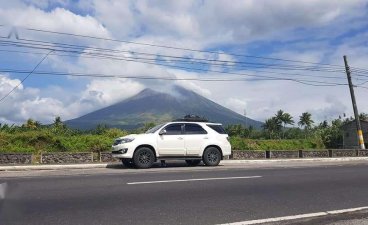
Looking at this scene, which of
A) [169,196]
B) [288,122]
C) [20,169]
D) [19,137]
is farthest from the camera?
[288,122]

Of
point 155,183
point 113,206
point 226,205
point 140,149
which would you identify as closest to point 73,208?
point 113,206

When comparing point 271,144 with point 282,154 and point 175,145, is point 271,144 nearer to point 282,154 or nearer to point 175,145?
point 282,154

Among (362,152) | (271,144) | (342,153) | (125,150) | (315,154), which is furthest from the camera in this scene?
(362,152)

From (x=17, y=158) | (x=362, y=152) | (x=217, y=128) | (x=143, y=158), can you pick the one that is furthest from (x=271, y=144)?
(x=17, y=158)

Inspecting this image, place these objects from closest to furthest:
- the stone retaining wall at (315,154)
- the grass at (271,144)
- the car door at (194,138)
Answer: the car door at (194,138) < the stone retaining wall at (315,154) < the grass at (271,144)

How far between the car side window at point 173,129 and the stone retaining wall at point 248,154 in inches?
266

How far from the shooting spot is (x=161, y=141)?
15.8 meters

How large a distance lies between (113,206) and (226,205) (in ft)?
6.55

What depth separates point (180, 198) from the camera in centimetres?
878

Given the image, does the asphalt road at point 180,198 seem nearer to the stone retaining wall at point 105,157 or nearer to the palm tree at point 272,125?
the stone retaining wall at point 105,157

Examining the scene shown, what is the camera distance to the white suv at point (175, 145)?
15.3 metres

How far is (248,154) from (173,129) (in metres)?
8.07

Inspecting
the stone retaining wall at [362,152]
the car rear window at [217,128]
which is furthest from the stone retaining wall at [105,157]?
the stone retaining wall at [362,152]

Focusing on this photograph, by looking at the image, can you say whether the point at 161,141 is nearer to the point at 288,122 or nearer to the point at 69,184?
the point at 69,184
